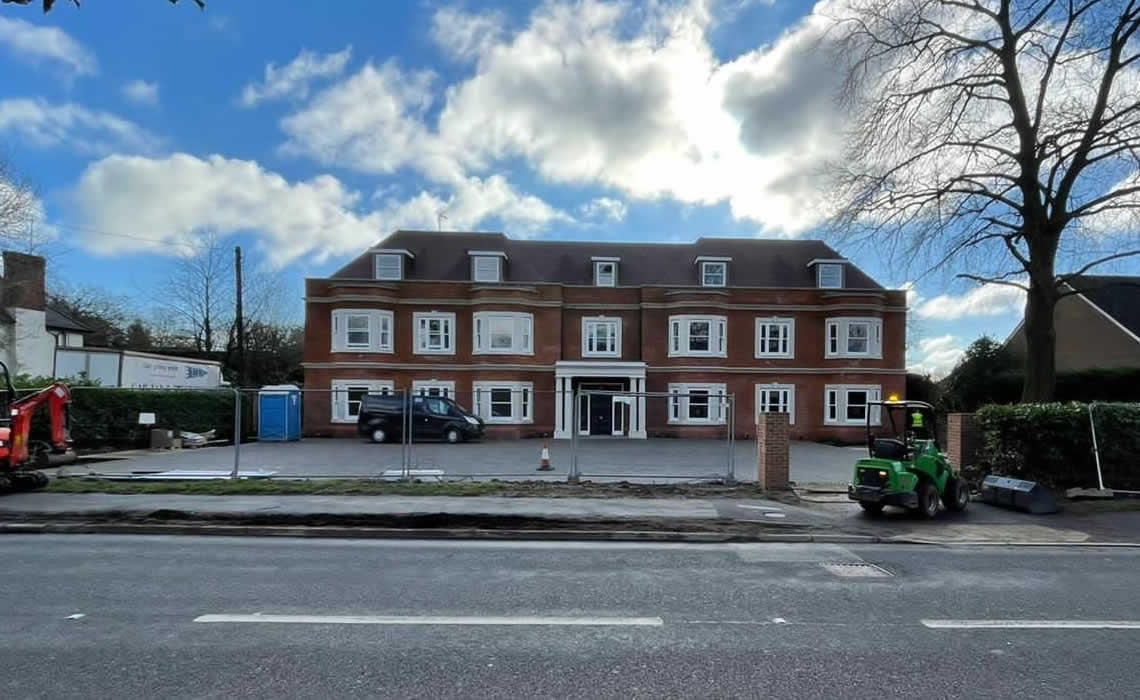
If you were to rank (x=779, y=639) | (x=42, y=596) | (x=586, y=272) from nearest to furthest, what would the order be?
(x=779, y=639)
(x=42, y=596)
(x=586, y=272)

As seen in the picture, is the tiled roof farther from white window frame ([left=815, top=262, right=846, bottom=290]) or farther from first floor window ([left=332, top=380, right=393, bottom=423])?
first floor window ([left=332, top=380, right=393, bottom=423])

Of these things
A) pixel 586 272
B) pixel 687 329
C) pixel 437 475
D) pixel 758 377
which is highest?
pixel 586 272

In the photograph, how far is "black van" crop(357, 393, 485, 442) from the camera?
25688 mm

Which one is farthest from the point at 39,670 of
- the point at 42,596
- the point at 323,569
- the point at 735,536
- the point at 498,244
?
the point at 498,244

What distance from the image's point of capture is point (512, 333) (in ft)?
103

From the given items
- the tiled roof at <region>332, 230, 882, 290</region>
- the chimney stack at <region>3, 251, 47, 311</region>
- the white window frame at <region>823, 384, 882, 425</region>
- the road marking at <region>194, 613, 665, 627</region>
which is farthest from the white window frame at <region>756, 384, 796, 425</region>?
the chimney stack at <region>3, 251, 47, 311</region>

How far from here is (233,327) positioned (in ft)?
152

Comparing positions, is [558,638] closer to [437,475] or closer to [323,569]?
[323,569]

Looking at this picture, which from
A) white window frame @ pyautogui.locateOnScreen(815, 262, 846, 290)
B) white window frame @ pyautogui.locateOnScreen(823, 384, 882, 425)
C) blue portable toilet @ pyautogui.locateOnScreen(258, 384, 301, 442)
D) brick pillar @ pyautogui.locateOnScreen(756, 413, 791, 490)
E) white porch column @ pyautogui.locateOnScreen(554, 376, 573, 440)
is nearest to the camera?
brick pillar @ pyautogui.locateOnScreen(756, 413, 791, 490)

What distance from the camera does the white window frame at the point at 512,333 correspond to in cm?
3139

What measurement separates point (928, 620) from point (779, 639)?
158 cm

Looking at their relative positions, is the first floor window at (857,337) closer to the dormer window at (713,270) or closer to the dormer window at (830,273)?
the dormer window at (830,273)

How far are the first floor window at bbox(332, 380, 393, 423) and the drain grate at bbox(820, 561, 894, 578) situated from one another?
25.7 meters

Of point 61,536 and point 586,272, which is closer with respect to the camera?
point 61,536
